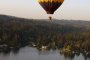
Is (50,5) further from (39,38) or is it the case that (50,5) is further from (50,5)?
(39,38)

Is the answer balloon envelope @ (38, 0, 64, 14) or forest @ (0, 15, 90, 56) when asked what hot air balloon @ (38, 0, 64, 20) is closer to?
balloon envelope @ (38, 0, 64, 14)

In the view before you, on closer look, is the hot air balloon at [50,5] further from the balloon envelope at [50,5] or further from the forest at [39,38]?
the forest at [39,38]

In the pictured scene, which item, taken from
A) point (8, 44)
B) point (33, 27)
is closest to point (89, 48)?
point (8, 44)

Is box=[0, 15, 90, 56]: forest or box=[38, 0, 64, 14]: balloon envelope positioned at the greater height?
box=[38, 0, 64, 14]: balloon envelope

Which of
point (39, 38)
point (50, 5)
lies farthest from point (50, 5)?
point (39, 38)

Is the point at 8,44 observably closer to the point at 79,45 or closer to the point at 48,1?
the point at 79,45

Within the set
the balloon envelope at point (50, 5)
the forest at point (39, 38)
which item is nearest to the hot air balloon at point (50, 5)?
the balloon envelope at point (50, 5)

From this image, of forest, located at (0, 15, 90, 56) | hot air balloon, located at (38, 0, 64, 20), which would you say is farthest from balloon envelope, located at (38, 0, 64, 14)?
forest, located at (0, 15, 90, 56)

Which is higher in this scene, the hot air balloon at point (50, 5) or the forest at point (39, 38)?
the hot air balloon at point (50, 5)
